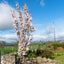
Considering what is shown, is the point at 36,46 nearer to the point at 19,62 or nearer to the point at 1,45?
the point at 1,45

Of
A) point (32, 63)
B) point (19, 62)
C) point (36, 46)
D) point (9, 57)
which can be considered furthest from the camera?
point (36, 46)

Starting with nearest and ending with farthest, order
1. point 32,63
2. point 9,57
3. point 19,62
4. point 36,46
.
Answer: point 9,57, point 19,62, point 32,63, point 36,46

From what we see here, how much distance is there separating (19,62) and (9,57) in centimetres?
117

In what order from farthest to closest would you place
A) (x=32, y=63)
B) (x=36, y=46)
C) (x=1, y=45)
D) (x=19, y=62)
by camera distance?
(x=36, y=46)
(x=1, y=45)
(x=32, y=63)
(x=19, y=62)

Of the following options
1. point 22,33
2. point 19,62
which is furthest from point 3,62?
point 22,33

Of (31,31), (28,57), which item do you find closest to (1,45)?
(28,57)

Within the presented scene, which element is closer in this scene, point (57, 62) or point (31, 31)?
point (31, 31)

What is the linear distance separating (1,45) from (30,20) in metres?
3.58

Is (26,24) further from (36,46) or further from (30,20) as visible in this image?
(36,46)

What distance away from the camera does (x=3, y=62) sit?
19.1 ft

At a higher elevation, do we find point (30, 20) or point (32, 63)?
point (30, 20)

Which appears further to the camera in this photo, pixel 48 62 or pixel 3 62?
pixel 48 62

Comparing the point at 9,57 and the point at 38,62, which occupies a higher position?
the point at 9,57

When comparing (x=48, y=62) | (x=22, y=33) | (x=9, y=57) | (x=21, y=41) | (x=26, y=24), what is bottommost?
(x=48, y=62)
